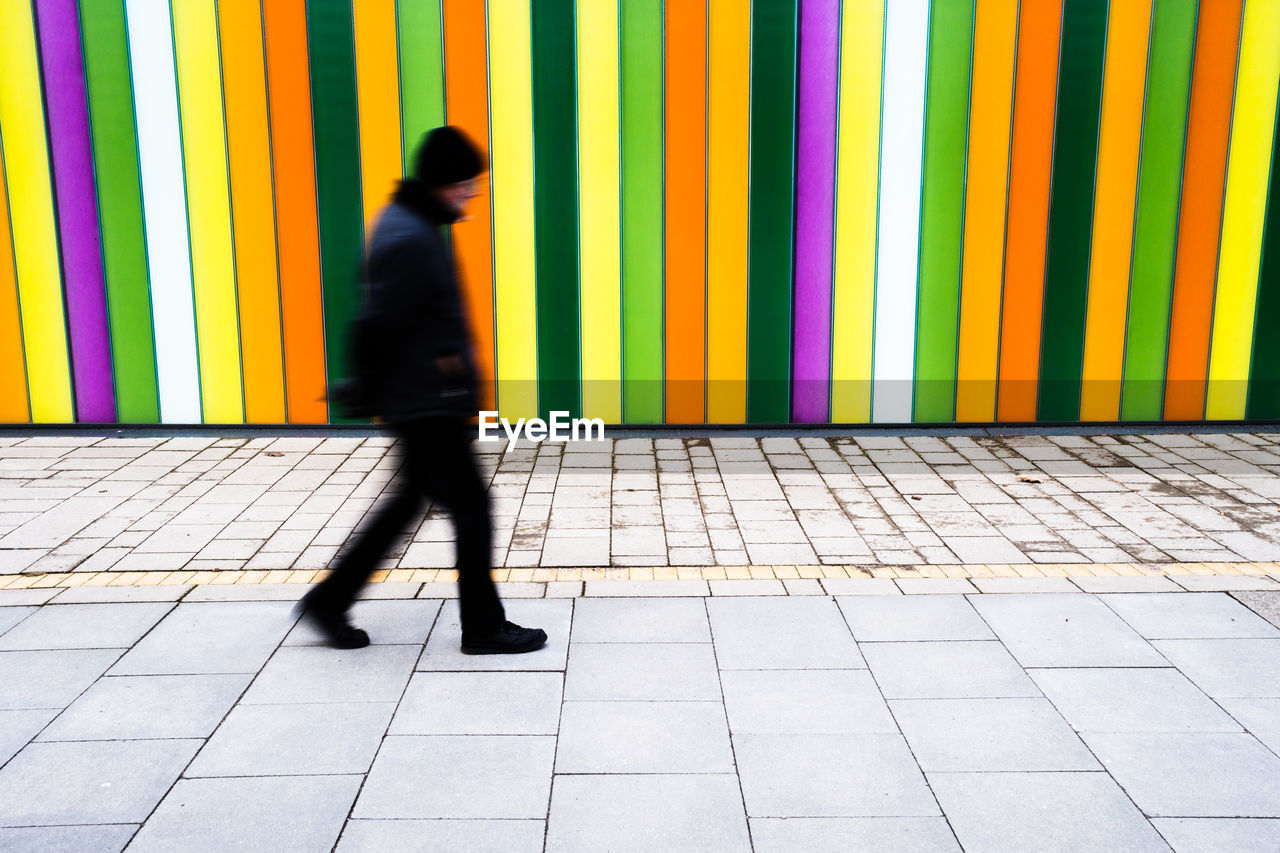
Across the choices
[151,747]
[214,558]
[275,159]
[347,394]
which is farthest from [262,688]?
[275,159]

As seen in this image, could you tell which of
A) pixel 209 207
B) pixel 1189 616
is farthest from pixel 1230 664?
pixel 209 207

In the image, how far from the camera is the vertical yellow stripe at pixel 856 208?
22.0 feet

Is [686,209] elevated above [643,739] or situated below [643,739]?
A: above

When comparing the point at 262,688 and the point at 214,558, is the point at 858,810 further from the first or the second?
the point at 214,558

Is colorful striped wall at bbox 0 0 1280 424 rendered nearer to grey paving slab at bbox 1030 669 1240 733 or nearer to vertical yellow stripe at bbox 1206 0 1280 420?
vertical yellow stripe at bbox 1206 0 1280 420

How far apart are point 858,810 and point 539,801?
2.91 ft

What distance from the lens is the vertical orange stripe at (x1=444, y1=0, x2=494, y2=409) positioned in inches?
262

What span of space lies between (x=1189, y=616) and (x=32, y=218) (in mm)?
7043

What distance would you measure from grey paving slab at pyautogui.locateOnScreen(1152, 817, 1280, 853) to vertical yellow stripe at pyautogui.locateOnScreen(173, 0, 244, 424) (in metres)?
6.11

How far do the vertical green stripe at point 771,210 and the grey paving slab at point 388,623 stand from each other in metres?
3.47

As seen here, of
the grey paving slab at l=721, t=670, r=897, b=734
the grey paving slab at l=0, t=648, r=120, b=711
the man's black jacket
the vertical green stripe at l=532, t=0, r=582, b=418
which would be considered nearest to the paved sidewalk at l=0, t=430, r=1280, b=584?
the vertical green stripe at l=532, t=0, r=582, b=418

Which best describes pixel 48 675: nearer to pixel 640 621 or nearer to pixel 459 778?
pixel 459 778

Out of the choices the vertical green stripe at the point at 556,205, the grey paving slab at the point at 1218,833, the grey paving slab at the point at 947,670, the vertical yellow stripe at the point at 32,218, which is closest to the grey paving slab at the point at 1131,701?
the grey paving slab at the point at 947,670

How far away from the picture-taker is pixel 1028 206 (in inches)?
273
